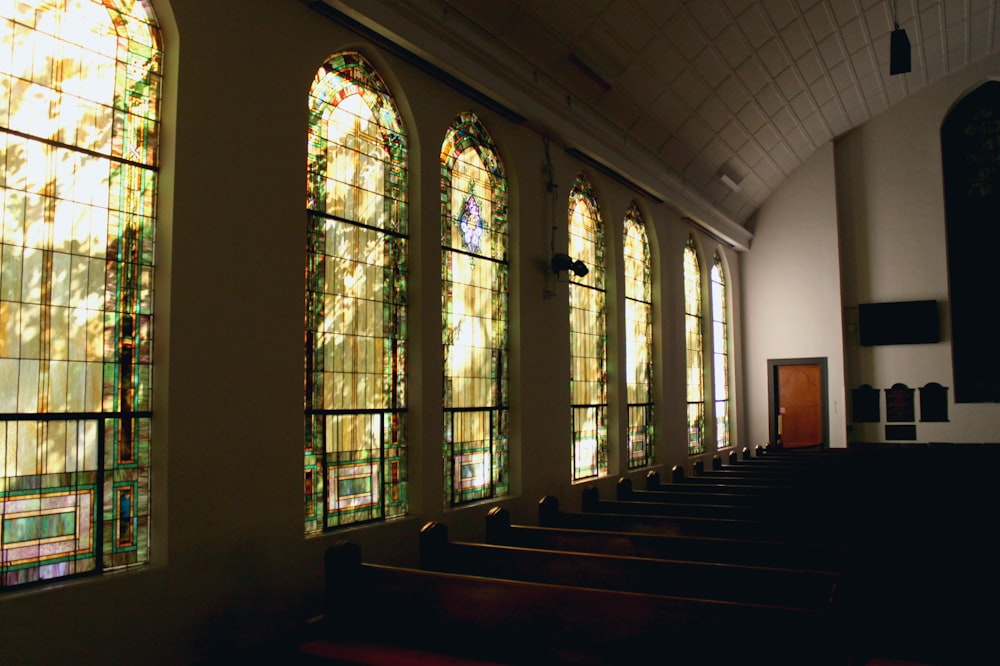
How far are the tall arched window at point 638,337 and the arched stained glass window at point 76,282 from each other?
226 inches

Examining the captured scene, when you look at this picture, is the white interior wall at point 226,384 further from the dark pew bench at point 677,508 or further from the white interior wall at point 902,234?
the white interior wall at point 902,234

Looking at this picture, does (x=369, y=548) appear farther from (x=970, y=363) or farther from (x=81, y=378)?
(x=970, y=363)

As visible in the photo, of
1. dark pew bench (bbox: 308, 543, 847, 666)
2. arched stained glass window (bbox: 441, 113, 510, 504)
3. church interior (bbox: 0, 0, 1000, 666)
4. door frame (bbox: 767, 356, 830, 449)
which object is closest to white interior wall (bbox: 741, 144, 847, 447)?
door frame (bbox: 767, 356, 830, 449)

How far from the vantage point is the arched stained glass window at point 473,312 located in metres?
5.82

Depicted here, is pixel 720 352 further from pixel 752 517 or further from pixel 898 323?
pixel 752 517

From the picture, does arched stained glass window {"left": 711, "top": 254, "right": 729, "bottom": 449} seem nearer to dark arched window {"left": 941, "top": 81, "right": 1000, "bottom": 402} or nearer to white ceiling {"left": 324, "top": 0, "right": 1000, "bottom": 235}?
white ceiling {"left": 324, "top": 0, "right": 1000, "bottom": 235}

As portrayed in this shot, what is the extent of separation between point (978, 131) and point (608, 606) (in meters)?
11.6

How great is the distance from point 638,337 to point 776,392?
4317 mm

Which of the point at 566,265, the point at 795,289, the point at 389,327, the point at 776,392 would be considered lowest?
the point at 776,392

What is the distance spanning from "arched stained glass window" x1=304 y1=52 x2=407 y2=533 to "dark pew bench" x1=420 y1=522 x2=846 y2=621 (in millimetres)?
1157

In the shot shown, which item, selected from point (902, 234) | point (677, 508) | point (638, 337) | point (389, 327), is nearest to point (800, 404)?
point (902, 234)

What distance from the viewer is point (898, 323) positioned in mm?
11773

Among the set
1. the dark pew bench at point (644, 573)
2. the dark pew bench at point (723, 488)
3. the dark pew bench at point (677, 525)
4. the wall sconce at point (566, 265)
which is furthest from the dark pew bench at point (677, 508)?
the wall sconce at point (566, 265)

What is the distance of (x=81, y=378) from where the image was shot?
136 inches
